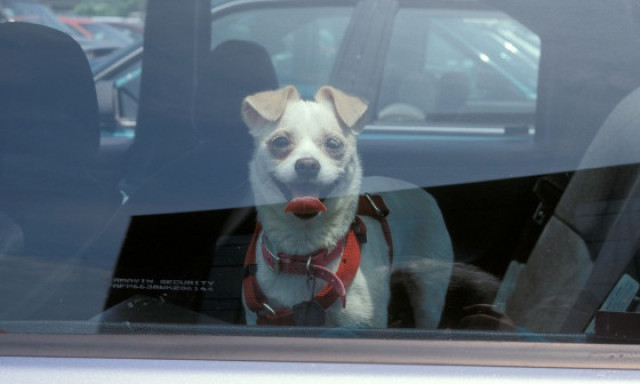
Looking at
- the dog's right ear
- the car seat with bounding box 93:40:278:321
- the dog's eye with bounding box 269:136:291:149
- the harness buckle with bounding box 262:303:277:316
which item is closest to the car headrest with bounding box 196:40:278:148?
the car seat with bounding box 93:40:278:321

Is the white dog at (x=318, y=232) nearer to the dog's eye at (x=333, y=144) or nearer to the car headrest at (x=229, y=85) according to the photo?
→ the dog's eye at (x=333, y=144)

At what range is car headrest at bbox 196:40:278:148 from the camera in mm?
2334

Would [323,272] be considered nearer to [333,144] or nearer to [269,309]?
[269,309]

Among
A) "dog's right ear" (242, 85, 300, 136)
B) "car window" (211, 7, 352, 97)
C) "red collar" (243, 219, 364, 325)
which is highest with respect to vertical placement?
"dog's right ear" (242, 85, 300, 136)

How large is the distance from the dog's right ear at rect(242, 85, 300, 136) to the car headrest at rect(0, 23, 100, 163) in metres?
0.47

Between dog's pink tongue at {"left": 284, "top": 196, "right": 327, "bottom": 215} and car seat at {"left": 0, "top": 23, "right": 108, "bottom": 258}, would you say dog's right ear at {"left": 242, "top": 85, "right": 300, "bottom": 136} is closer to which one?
dog's pink tongue at {"left": 284, "top": 196, "right": 327, "bottom": 215}

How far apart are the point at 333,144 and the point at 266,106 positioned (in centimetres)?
18

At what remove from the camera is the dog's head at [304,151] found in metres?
1.83

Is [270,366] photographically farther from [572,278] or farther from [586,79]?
[586,79]

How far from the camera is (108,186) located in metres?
2.21

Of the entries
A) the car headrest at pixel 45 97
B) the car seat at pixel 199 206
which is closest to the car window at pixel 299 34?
the car seat at pixel 199 206

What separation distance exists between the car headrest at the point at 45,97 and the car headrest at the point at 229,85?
0.31 meters

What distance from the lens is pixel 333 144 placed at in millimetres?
1879

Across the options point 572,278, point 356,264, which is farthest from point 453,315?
point 572,278
